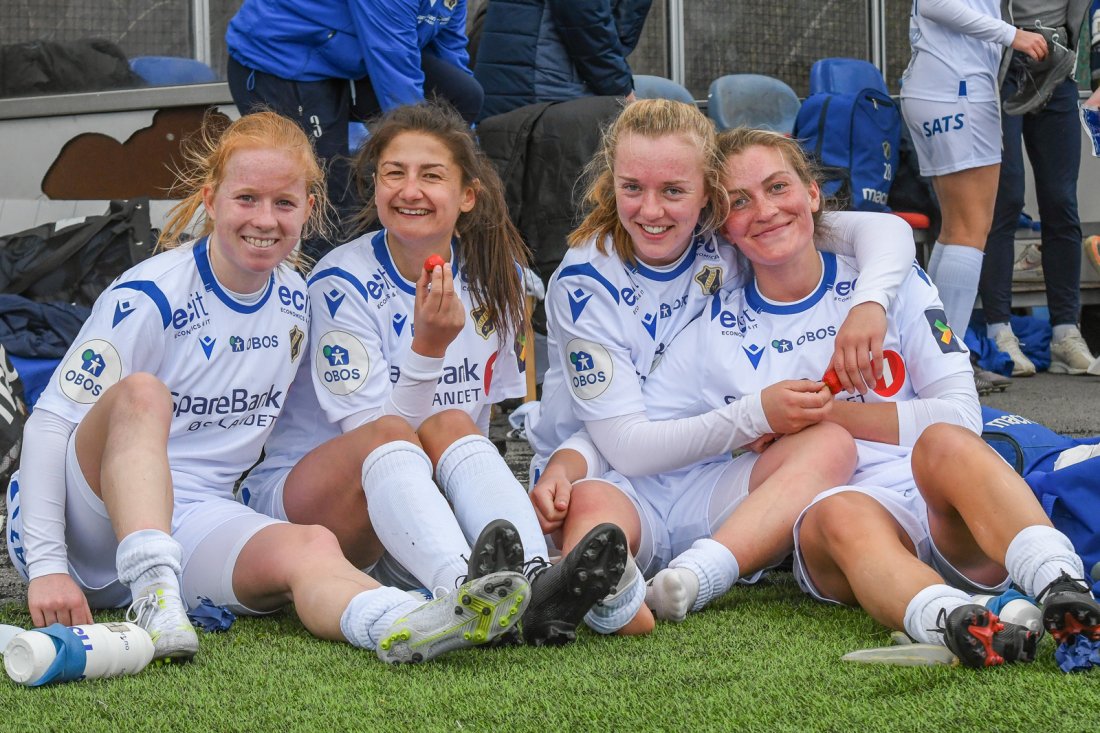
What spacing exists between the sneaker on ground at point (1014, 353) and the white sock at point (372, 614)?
147 inches

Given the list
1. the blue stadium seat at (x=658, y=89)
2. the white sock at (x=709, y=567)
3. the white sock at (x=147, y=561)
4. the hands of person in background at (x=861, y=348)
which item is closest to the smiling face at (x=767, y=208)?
the hands of person in background at (x=861, y=348)

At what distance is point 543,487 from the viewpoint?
2260 millimetres

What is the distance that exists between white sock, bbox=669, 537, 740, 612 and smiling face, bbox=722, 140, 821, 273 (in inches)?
24.5

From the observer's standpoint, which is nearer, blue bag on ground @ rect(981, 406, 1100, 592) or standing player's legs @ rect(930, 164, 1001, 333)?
blue bag on ground @ rect(981, 406, 1100, 592)

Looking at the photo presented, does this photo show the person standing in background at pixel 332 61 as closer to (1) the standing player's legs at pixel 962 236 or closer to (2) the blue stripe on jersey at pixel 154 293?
(2) the blue stripe on jersey at pixel 154 293

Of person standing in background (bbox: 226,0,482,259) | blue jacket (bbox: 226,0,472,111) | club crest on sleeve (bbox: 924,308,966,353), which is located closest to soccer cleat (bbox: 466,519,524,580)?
club crest on sleeve (bbox: 924,308,966,353)

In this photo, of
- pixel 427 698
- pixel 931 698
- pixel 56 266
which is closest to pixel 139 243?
pixel 56 266

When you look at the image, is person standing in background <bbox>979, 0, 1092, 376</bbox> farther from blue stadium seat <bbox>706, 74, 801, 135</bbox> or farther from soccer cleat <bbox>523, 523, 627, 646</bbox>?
soccer cleat <bbox>523, 523, 627, 646</bbox>

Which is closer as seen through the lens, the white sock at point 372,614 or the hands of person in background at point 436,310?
the white sock at point 372,614

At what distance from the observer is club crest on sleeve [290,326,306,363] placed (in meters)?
2.37

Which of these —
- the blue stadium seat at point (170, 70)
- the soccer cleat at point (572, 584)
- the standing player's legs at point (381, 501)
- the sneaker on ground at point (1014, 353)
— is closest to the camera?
the soccer cleat at point (572, 584)

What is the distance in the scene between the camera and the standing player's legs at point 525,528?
1.76 meters

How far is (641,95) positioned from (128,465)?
4.28 m

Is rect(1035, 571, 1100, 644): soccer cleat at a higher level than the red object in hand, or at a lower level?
lower
